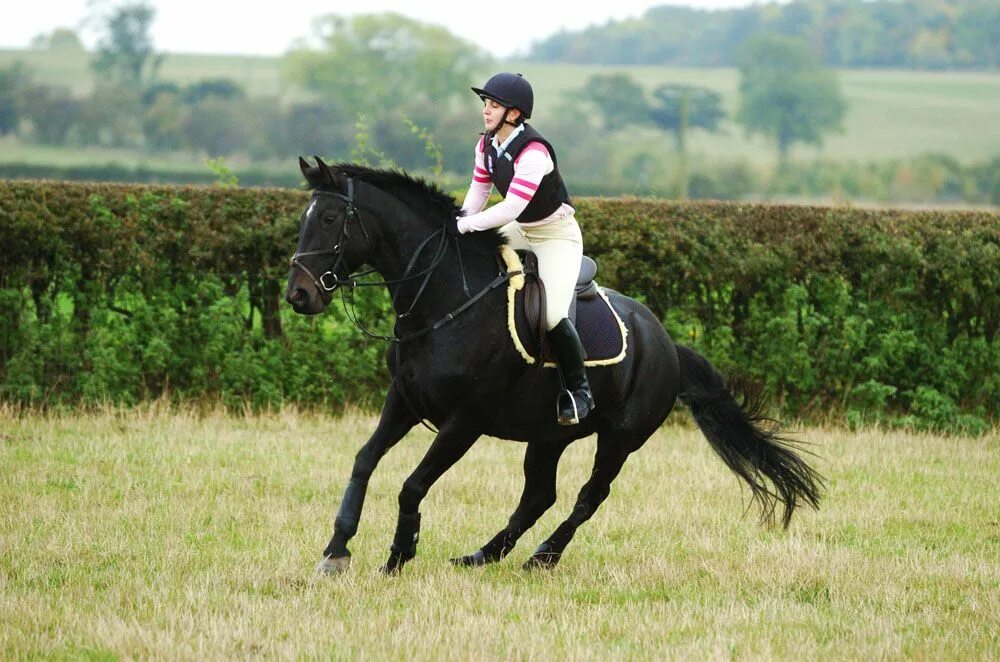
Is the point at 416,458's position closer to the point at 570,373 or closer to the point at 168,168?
the point at 570,373

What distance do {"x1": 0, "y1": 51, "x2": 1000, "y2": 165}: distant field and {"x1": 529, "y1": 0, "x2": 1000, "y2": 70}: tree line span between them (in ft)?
7.94

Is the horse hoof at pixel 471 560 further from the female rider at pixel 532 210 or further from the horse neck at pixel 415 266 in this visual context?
the horse neck at pixel 415 266

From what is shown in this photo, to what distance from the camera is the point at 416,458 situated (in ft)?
34.7

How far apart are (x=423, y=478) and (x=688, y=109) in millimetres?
70359

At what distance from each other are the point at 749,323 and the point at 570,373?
609 centimetres

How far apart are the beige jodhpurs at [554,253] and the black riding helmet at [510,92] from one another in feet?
2.27

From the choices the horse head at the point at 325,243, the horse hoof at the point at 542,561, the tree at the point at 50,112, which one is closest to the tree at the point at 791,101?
the tree at the point at 50,112

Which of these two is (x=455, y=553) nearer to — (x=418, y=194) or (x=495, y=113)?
(x=418, y=194)

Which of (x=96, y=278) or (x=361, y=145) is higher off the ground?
(x=361, y=145)

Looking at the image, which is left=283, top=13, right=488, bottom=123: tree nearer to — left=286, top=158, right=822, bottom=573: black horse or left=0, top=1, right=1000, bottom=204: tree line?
left=0, top=1, right=1000, bottom=204: tree line

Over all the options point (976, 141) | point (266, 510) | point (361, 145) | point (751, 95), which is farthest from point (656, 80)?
point (266, 510)

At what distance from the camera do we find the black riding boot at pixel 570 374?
677cm

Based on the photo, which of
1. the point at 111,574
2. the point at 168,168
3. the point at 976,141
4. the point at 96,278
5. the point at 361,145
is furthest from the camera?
the point at 976,141

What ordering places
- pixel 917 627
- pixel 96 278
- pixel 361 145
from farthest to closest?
1. pixel 361 145
2. pixel 96 278
3. pixel 917 627
